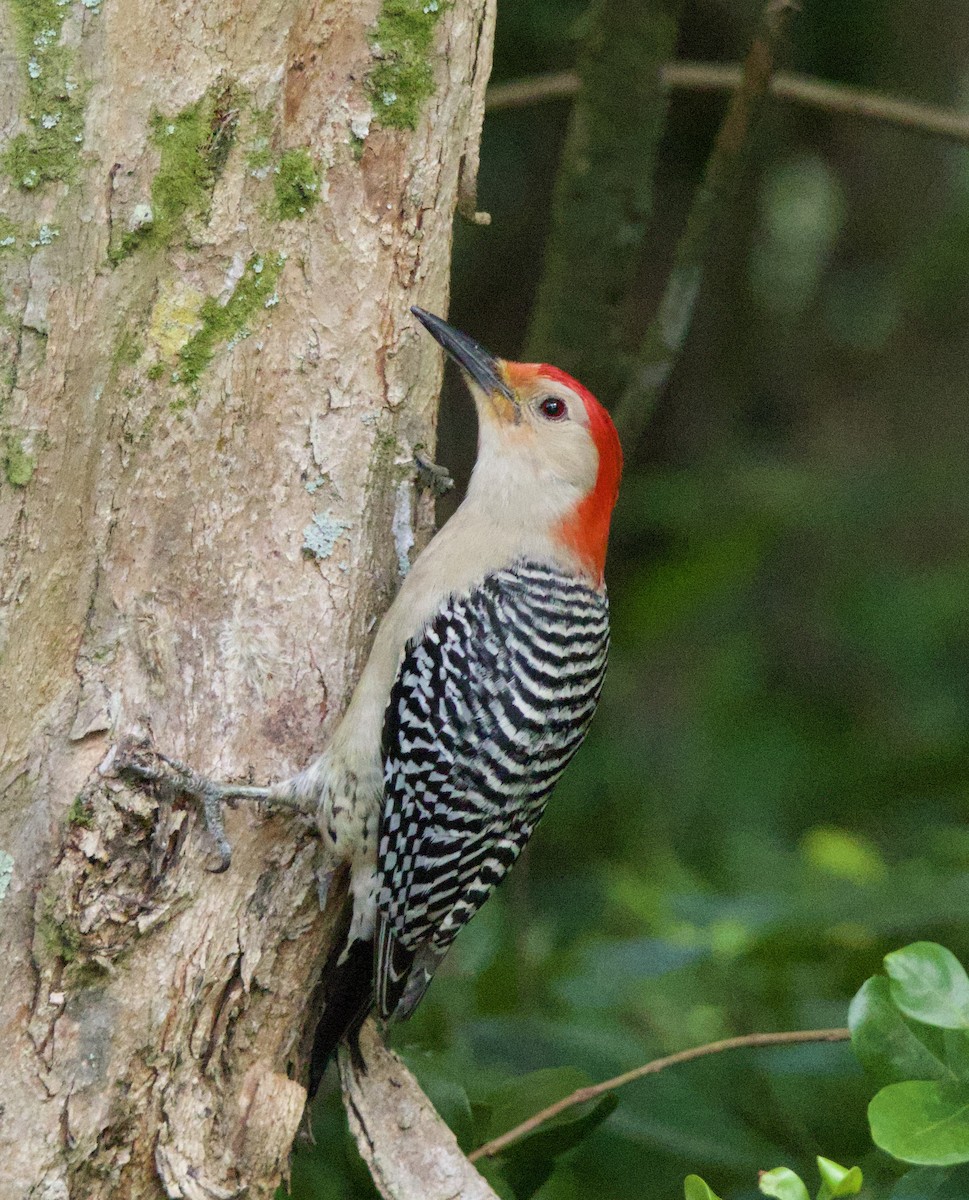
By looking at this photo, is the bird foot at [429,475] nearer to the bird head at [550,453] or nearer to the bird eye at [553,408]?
the bird head at [550,453]

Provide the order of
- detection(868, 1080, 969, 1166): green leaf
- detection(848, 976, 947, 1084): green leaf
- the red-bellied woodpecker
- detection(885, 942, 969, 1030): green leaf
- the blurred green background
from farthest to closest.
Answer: the blurred green background → the red-bellied woodpecker → detection(848, 976, 947, 1084): green leaf → detection(885, 942, 969, 1030): green leaf → detection(868, 1080, 969, 1166): green leaf

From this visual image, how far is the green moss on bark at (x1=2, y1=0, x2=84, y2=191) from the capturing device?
2.70 m

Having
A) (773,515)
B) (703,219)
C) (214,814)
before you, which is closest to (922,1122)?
(214,814)

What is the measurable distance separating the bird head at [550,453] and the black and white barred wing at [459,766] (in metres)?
0.39

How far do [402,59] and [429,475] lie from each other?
0.90 metres

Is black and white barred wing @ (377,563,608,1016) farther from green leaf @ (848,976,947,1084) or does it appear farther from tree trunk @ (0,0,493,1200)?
green leaf @ (848,976,947,1084)

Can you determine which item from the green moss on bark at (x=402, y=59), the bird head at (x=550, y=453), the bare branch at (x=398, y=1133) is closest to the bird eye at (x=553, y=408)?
the bird head at (x=550, y=453)

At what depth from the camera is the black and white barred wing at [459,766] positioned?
3180 millimetres

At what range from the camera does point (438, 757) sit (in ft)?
10.5

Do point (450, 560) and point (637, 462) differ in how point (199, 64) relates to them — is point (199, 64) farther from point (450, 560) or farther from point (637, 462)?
point (637, 462)

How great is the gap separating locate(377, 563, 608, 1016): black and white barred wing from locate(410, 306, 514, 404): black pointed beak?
22.7 inches

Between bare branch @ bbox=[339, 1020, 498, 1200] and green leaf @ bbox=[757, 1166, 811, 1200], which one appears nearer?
green leaf @ bbox=[757, 1166, 811, 1200]

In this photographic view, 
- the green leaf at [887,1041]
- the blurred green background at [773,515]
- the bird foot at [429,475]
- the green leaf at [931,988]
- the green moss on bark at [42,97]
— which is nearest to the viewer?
the green leaf at [931,988]

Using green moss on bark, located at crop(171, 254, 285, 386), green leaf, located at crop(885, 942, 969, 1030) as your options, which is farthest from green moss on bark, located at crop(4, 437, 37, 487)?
green leaf, located at crop(885, 942, 969, 1030)
